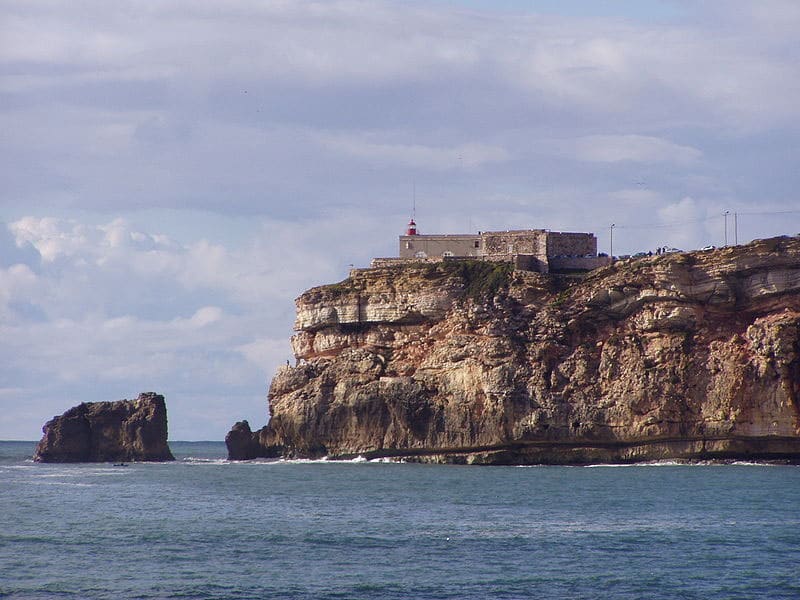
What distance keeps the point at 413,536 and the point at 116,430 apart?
171ft

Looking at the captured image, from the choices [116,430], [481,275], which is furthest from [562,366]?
[116,430]

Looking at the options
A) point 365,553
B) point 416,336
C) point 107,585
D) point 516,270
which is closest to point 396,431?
point 416,336

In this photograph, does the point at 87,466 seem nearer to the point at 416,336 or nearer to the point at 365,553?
the point at 416,336

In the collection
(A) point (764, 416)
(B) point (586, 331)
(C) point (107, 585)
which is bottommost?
(C) point (107, 585)

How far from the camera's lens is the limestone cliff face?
72312mm

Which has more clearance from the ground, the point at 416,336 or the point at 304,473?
the point at 416,336

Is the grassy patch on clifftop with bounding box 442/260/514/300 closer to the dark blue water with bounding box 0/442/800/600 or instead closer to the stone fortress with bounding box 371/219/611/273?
the stone fortress with bounding box 371/219/611/273

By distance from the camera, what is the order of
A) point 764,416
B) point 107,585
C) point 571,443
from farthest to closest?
1. point 571,443
2. point 764,416
3. point 107,585

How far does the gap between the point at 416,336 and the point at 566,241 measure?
12.0 metres

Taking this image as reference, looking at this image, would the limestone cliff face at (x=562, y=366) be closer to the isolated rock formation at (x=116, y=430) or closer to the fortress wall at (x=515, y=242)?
the fortress wall at (x=515, y=242)

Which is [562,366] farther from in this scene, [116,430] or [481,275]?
[116,430]

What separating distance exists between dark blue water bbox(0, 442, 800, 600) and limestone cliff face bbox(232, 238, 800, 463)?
5.78m

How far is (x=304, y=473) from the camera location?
71.6 meters

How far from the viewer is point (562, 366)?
3014 inches
